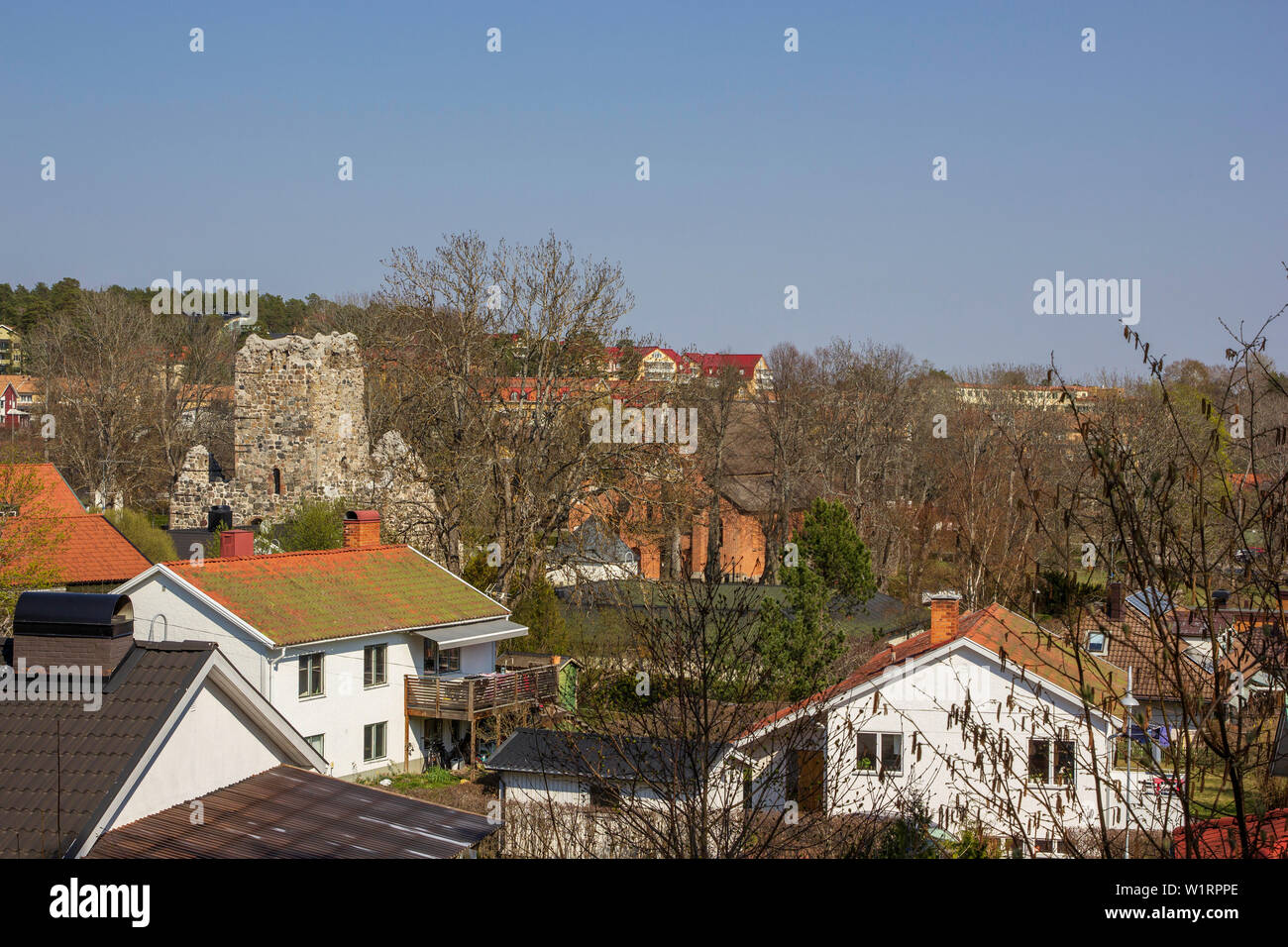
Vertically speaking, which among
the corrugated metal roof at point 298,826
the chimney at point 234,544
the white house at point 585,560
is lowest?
the corrugated metal roof at point 298,826

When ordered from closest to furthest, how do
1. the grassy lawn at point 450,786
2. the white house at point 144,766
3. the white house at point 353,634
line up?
the white house at point 144,766
the grassy lawn at point 450,786
the white house at point 353,634

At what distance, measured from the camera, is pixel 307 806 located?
1119cm

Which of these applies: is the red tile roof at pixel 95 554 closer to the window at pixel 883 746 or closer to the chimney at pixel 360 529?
the chimney at pixel 360 529

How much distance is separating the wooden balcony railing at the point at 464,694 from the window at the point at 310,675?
255 centimetres

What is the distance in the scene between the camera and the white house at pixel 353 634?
78.0ft

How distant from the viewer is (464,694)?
26.4 metres

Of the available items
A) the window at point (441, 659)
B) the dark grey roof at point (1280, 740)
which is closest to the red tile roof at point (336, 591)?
the window at point (441, 659)

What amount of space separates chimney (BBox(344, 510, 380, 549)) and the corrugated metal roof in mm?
17450

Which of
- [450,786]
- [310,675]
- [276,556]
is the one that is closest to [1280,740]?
[450,786]

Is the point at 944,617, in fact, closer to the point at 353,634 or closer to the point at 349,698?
the point at 353,634

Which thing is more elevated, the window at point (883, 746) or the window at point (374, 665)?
the window at point (374, 665)

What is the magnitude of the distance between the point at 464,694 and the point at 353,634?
309 centimetres
